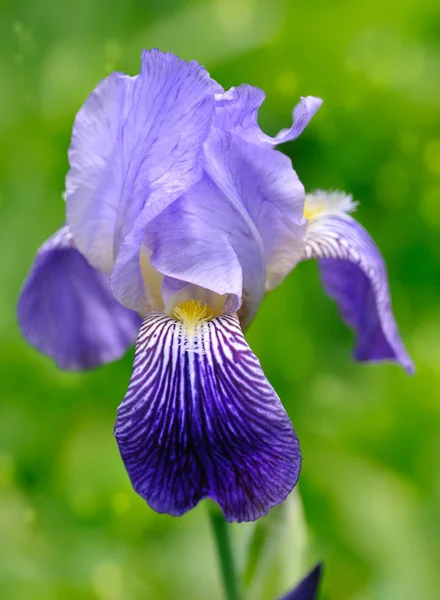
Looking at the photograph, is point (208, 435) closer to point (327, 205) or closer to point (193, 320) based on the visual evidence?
point (193, 320)

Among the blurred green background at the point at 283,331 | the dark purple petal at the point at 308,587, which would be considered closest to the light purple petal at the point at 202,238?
the dark purple petal at the point at 308,587

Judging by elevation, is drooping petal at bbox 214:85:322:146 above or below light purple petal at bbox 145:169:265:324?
above

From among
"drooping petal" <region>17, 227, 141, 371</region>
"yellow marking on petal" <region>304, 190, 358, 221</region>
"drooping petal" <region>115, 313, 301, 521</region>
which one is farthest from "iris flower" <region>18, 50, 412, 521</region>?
"drooping petal" <region>17, 227, 141, 371</region>

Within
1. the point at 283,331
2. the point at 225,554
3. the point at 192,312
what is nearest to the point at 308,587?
the point at 225,554

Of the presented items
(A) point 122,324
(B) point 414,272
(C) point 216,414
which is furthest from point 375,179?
(C) point 216,414

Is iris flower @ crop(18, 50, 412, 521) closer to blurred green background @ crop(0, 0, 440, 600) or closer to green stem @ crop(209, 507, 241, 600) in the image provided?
green stem @ crop(209, 507, 241, 600)

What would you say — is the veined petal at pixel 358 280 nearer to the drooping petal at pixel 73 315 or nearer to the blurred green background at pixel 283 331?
the drooping petal at pixel 73 315
